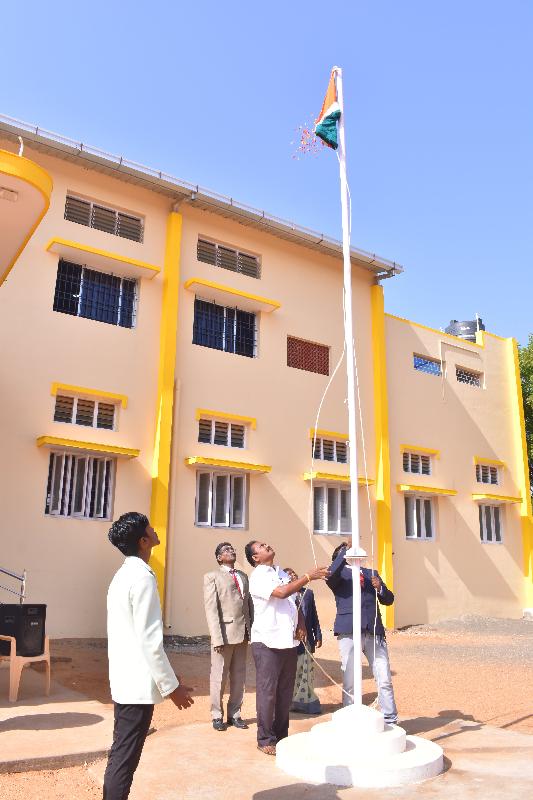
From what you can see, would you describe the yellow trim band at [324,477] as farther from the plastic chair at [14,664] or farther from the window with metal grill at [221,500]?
the plastic chair at [14,664]

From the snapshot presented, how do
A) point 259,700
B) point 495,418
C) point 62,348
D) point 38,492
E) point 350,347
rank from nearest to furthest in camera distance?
1. point 259,700
2. point 350,347
3. point 38,492
4. point 62,348
5. point 495,418

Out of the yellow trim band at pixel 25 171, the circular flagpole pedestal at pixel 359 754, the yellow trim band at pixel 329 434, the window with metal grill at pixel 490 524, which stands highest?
the yellow trim band at pixel 25 171

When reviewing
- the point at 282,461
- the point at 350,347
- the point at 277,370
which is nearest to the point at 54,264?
the point at 277,370

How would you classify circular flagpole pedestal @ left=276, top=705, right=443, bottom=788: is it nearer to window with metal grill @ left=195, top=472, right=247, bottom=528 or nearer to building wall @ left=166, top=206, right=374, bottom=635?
building wall @ left=166, top=206, right=374, bottom=635

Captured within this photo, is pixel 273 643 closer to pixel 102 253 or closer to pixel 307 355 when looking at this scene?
pixel 102 253

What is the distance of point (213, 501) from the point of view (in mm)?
12680

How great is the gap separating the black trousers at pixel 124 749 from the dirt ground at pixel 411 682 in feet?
4.42

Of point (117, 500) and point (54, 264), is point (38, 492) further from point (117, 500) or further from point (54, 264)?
point (54, 264)

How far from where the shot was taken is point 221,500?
1283 centimetres

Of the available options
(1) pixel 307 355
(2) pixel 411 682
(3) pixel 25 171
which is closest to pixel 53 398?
(3) pixel 25 171

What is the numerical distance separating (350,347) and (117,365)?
7.03 m

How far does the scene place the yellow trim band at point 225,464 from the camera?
12039 mm

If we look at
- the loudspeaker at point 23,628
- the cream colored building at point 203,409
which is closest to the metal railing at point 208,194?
the cream colored building at point 203,409

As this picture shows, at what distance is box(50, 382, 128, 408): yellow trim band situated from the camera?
11.2 metres
